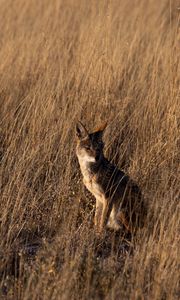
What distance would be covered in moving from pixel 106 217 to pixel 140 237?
486 mm

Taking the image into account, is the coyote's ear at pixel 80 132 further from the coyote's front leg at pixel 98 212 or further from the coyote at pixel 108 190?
the coyote's front leg at pixel 98 212

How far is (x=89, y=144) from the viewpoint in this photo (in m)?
5.45

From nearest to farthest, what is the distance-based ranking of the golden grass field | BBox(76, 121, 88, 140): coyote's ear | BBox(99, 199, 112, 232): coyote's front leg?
1. the golden grass field
2. BBox(99, 199, 112, 232): coyote's front leg
3. BBox(76, 121, 88, 140): coyote's ear

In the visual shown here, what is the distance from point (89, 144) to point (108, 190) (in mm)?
427

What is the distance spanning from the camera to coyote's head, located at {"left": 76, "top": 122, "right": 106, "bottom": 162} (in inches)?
213

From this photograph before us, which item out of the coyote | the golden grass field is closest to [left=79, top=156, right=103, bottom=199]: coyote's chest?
the coyote

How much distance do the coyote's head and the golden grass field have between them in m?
0.30

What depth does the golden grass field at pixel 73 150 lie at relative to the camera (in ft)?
13.5

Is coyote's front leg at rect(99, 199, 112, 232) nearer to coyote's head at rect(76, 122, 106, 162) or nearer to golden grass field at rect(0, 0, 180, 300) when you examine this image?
golden grass field at rect(0, 0, 180, 300)

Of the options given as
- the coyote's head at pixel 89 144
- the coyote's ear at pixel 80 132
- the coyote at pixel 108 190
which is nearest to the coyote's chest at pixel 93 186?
the coyote at pixel 108 190

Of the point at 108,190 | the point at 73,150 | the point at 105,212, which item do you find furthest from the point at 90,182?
the point at 73,150

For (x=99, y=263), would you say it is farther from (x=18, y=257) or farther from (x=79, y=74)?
(x=79, y=74)

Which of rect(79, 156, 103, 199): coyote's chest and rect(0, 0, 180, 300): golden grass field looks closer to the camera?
rect(0, 0, 180, 300): golden grass field

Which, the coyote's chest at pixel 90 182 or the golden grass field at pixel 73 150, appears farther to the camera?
the coyote's chest at pixel 90 182
